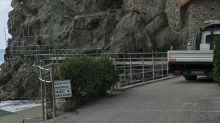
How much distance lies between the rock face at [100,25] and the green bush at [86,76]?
75.5 ft

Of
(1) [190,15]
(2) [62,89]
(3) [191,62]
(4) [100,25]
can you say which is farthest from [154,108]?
(4) [100,25]

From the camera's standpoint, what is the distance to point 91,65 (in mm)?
16562

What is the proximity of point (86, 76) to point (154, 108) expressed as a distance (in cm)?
272

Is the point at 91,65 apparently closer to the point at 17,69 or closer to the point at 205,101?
the point at 205,101

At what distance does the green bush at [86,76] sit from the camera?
15.8 metres

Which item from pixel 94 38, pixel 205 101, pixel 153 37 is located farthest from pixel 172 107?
pixel 94 38

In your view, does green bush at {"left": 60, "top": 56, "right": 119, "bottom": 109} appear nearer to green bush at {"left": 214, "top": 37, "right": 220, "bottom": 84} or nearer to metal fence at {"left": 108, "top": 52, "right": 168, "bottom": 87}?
green bush at {"left": 214, "top": 37, "right": 220, "bottom": 84}

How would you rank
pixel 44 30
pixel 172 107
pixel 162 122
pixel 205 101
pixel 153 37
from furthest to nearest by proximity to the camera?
pixel 44 30, pixel 153 37, pixel 205 101, pixel 172 107, pixel 162 122

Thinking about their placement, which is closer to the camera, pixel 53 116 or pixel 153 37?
pixel 53 116

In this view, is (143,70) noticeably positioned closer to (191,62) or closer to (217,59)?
(191,62)

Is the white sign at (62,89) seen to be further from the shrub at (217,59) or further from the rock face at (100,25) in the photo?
the rock face at (100,25)

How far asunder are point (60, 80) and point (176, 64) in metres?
9.35

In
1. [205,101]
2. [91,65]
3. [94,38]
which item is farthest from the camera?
[94,38]

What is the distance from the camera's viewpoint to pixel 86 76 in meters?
16.2
